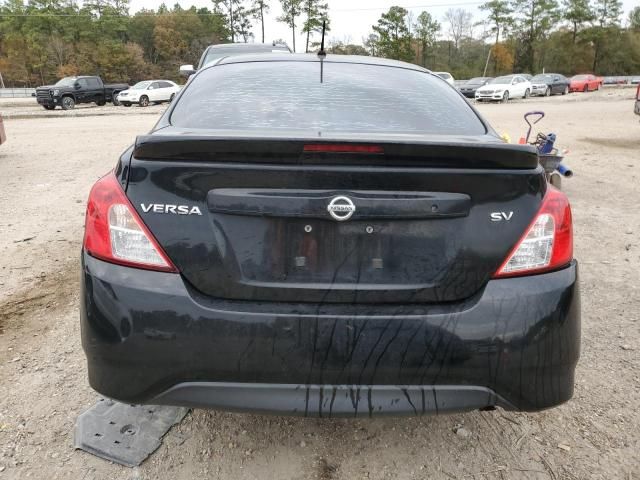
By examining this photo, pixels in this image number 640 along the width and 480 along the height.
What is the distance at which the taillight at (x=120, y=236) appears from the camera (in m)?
1.69

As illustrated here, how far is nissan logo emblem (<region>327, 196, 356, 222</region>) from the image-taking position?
5.41ft

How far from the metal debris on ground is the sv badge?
164cm

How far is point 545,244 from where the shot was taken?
69.4 inches

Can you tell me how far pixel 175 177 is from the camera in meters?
1.67

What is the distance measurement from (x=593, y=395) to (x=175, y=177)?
7.52 ft

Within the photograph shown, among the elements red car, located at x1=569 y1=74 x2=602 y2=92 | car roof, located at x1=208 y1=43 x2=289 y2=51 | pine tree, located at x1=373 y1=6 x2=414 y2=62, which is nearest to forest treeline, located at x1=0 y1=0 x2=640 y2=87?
pine tree, located at x1=373 y1=6 x2=414 y2=62

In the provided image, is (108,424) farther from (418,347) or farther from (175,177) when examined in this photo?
(418,347)

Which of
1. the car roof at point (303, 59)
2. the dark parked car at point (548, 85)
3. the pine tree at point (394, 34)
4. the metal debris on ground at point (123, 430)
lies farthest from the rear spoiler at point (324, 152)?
the pine tree at point (394, 34)

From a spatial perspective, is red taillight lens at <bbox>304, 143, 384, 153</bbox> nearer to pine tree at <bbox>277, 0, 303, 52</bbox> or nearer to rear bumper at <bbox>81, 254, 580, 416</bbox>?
rear bumper at <bbox>81, 254, 580, 416</bbox>

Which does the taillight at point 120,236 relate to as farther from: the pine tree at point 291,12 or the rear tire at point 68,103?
the pine tree at point 291,12

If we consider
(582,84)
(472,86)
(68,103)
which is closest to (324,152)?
(68,103)

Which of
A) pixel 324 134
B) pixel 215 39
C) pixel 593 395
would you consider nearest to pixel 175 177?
pixel 324 134

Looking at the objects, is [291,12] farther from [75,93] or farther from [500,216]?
[500,216]

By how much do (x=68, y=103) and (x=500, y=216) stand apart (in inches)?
1128
